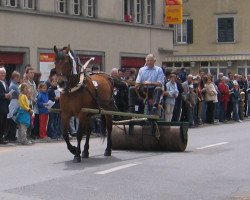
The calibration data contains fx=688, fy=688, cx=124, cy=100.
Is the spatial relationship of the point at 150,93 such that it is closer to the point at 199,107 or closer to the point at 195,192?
the point at 195,192

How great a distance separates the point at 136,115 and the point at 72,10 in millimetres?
19086

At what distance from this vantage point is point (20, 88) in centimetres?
1897

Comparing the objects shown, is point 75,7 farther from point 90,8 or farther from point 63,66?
point 63,66

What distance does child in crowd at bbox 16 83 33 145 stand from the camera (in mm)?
18672

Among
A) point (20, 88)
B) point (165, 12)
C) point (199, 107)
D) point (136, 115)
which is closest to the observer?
point (136, 115)

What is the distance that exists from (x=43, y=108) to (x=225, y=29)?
3890cm

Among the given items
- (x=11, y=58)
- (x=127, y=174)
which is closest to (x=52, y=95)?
(x=127, y=174)

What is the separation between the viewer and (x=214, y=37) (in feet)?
189

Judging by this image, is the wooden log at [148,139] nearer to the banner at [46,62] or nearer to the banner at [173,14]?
the banner at [46,62]

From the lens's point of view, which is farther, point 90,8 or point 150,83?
point 90,8

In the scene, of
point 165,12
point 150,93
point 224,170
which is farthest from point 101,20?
point 224,170

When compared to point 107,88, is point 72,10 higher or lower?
higher

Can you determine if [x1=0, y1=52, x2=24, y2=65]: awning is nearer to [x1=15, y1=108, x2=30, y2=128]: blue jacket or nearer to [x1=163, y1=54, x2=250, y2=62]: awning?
[x1=15, y1=108, x2=30, y2=128]: blue jacket

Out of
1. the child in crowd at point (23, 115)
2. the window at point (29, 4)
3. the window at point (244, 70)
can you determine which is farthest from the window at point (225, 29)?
the child in crowd at point (23, 115)
